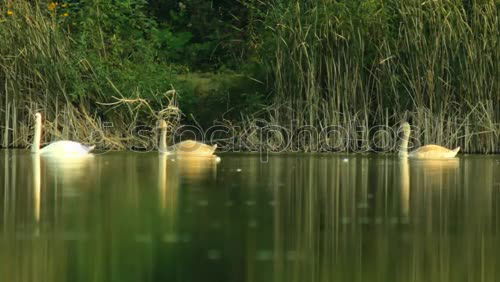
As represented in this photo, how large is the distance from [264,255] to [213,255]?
0.34 metres

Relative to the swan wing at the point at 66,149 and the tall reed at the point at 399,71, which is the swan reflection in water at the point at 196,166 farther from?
the tall reed at the point at 399,71

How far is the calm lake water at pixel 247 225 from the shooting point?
7.77 metres

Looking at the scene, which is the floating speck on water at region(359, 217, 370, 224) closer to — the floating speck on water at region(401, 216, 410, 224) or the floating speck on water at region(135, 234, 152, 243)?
the floating speck on water at region(401, 216, 410, 224)

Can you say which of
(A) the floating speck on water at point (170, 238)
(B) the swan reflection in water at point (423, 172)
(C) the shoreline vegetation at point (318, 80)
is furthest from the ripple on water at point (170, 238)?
(C) the shoreline vegetation at point (318, 80)

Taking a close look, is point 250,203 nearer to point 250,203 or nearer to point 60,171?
point 250,203

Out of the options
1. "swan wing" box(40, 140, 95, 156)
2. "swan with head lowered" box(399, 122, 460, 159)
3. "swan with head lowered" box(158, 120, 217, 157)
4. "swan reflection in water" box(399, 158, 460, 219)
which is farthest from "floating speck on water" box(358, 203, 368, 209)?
"swan wing" box(40, 140, 95, 156)

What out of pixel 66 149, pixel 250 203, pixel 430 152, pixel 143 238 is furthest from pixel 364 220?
pixel 66 149

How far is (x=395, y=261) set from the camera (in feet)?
26.8

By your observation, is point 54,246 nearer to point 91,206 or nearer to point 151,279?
point 151,279

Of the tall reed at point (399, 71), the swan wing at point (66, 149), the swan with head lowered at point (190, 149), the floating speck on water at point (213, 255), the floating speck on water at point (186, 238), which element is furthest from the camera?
the tall reed at point (399, 71)

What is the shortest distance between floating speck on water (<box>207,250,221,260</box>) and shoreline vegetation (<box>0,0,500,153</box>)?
13.3 meters

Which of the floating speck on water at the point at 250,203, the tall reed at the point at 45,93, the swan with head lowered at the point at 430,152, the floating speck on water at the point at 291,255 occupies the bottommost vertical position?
the floating speck on water at the point at 291,255

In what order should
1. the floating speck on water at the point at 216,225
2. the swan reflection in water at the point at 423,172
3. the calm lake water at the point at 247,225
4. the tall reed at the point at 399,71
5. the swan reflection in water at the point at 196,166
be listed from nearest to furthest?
the calm lake water at the point at 247,225 → the floating speck on water at the point at 216,225 → the swan reflection in water at the point at 423,172 → the swan reflection in water at the point at 196,166 → the tall reed at the point at 399,71

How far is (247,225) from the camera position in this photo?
10.0 meters
